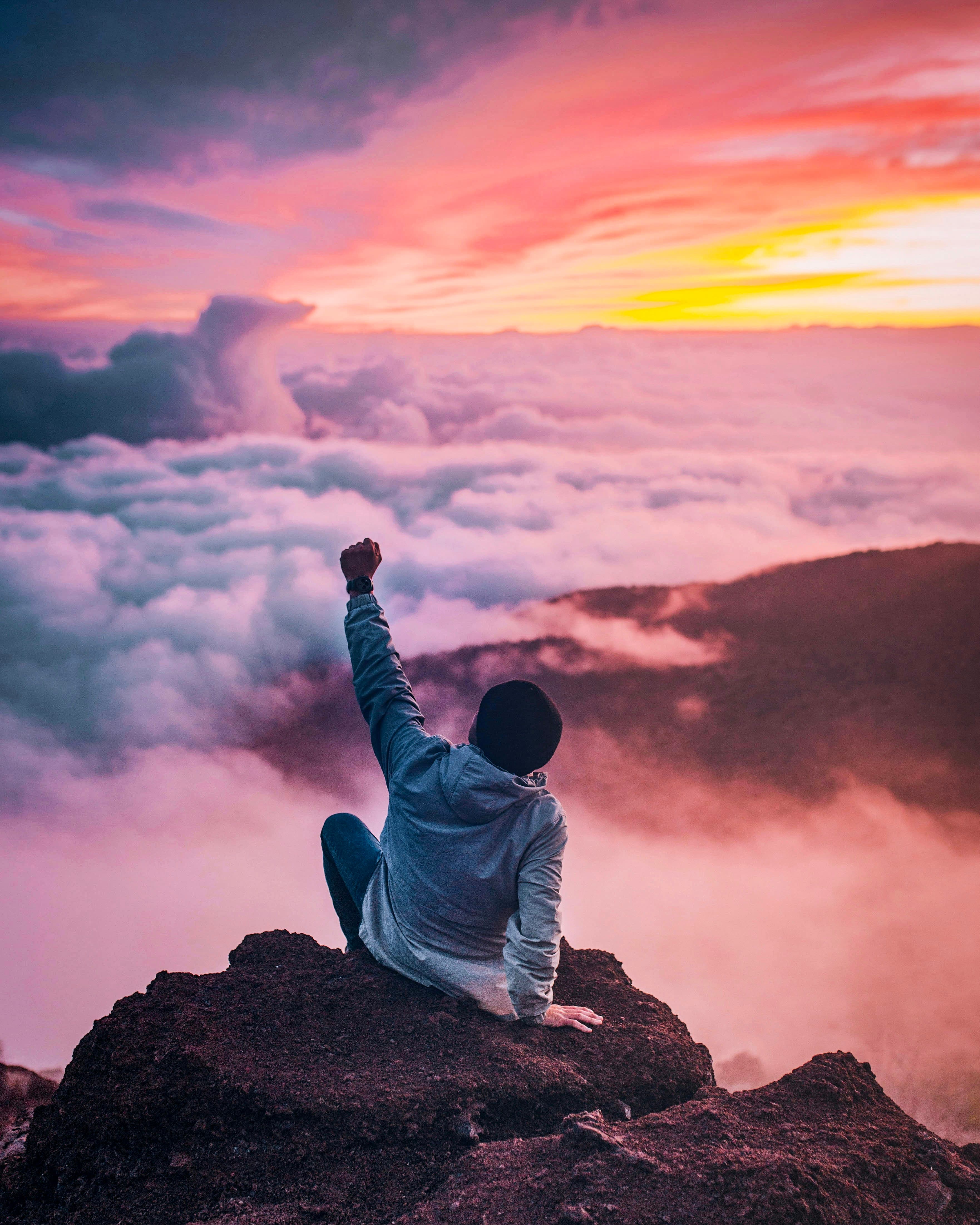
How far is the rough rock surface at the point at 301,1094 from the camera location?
105 inches

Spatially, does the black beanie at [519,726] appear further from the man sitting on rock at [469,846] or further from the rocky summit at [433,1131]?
the rocky summit at [433,1131]

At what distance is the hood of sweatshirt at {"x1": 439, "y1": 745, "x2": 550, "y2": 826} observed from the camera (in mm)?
2988

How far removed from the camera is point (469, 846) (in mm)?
3176

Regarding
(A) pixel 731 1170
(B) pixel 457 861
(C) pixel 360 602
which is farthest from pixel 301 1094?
(C) pixel 360 602

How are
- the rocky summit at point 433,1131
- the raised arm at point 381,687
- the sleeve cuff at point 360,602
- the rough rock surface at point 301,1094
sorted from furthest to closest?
1. the sleeve cuff at point 360,602
2. the raised arm at point 381,687
3. the rough rock surface at point 301,1094
4. the rocky summit at point 433,1131

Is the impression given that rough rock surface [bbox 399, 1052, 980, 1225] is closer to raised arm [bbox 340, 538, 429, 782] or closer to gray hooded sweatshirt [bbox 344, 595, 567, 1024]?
gray hooded sweatshirt [bbox 344, 595, 567, 1024]

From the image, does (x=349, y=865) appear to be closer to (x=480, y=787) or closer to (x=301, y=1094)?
(x=301, y=1094)

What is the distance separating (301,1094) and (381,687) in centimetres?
161

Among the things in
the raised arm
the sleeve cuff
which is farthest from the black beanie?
the sleeve cuff

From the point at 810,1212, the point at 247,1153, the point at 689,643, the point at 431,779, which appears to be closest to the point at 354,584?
the point at 431,779

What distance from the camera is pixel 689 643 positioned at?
64.2 feet

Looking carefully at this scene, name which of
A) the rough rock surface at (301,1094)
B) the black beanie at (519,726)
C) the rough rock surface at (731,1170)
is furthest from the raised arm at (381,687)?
the rough rock surface at (731,1170)

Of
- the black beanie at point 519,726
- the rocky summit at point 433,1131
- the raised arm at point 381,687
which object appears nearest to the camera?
the rocky summit at point 433,1131

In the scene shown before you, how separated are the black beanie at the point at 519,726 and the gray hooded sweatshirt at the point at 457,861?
0.07 m
